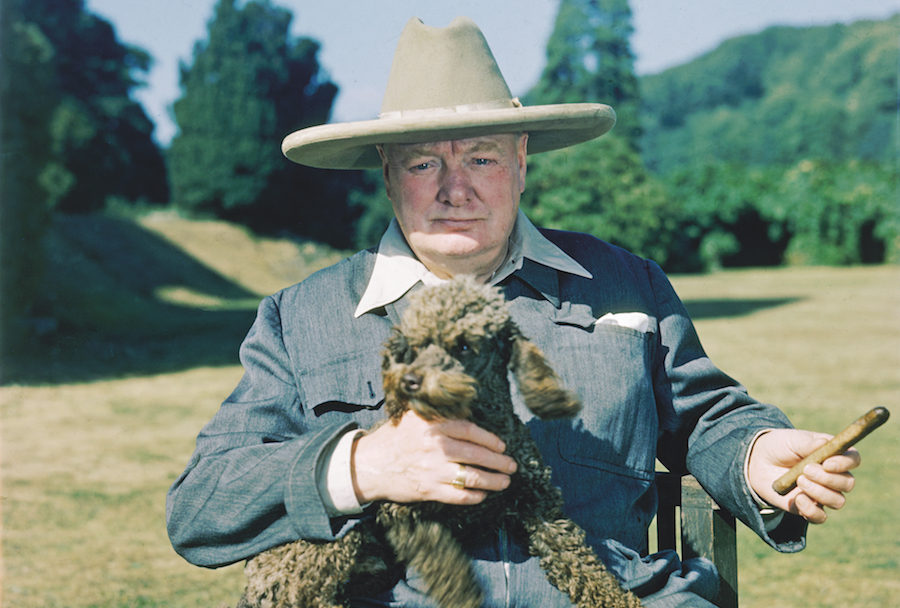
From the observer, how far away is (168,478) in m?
8.53

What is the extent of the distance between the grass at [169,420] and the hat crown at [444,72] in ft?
13.6

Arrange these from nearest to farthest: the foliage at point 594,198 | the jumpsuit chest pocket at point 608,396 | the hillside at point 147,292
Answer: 1. the jumpsuit chest pocket at point 608,396
2. the hillside at point 147,292
3. the foliage at point 594,198

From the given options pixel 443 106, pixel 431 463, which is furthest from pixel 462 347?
pixel 443 106

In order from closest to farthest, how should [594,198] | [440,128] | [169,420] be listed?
[440,128] < [169,420] < [594,198]

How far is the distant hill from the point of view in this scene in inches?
2992

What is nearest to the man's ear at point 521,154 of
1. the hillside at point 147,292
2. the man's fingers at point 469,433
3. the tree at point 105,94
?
the man's fingers at point 469,433

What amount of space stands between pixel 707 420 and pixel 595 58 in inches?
902

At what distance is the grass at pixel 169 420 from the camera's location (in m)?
6.10

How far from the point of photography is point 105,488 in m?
8.19

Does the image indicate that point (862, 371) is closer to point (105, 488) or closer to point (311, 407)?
point (105, 488)

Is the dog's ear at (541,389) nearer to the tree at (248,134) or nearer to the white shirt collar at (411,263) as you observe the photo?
the white shirt collar at (411,263)

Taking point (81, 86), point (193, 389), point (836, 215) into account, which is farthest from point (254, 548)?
point (81, 86)

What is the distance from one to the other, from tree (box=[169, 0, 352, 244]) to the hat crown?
121 feet

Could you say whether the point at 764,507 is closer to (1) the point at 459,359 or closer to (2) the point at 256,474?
(1) the point at 459,359
